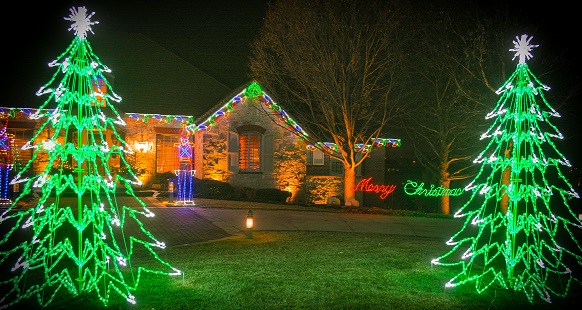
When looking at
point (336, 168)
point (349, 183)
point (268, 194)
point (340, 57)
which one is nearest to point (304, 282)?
point (340, 57)

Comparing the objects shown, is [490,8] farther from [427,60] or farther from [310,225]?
[310,225]

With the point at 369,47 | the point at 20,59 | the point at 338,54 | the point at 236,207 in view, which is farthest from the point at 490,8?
the point at 20,59

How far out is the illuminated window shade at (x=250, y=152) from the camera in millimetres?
22230

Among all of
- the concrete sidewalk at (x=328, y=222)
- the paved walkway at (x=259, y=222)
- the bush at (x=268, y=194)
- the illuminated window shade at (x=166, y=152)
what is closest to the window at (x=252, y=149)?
the bush at (x=268, y=194)

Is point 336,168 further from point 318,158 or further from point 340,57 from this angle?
point 340,57

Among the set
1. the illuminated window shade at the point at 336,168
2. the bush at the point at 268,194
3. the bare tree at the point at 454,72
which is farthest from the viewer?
the illuminated window shade at the point at 336,168

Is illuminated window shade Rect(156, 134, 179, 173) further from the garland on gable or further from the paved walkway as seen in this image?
the paved walkway

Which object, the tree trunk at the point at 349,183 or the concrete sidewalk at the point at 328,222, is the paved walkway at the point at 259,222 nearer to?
the concrete sidewalk at the point at 328,222

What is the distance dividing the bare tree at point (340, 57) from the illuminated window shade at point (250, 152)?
3.14 metres

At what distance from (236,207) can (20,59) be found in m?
14.2

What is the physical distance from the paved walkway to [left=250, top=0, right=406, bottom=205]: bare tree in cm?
459

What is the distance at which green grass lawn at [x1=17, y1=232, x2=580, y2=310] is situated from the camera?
Result: 20.6ft

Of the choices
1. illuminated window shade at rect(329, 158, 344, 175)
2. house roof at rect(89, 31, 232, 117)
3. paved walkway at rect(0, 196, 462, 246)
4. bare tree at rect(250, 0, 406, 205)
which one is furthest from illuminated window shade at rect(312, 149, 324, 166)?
paved walkway at rect(0, 196, 462, 246)

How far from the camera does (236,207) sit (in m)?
16.4
